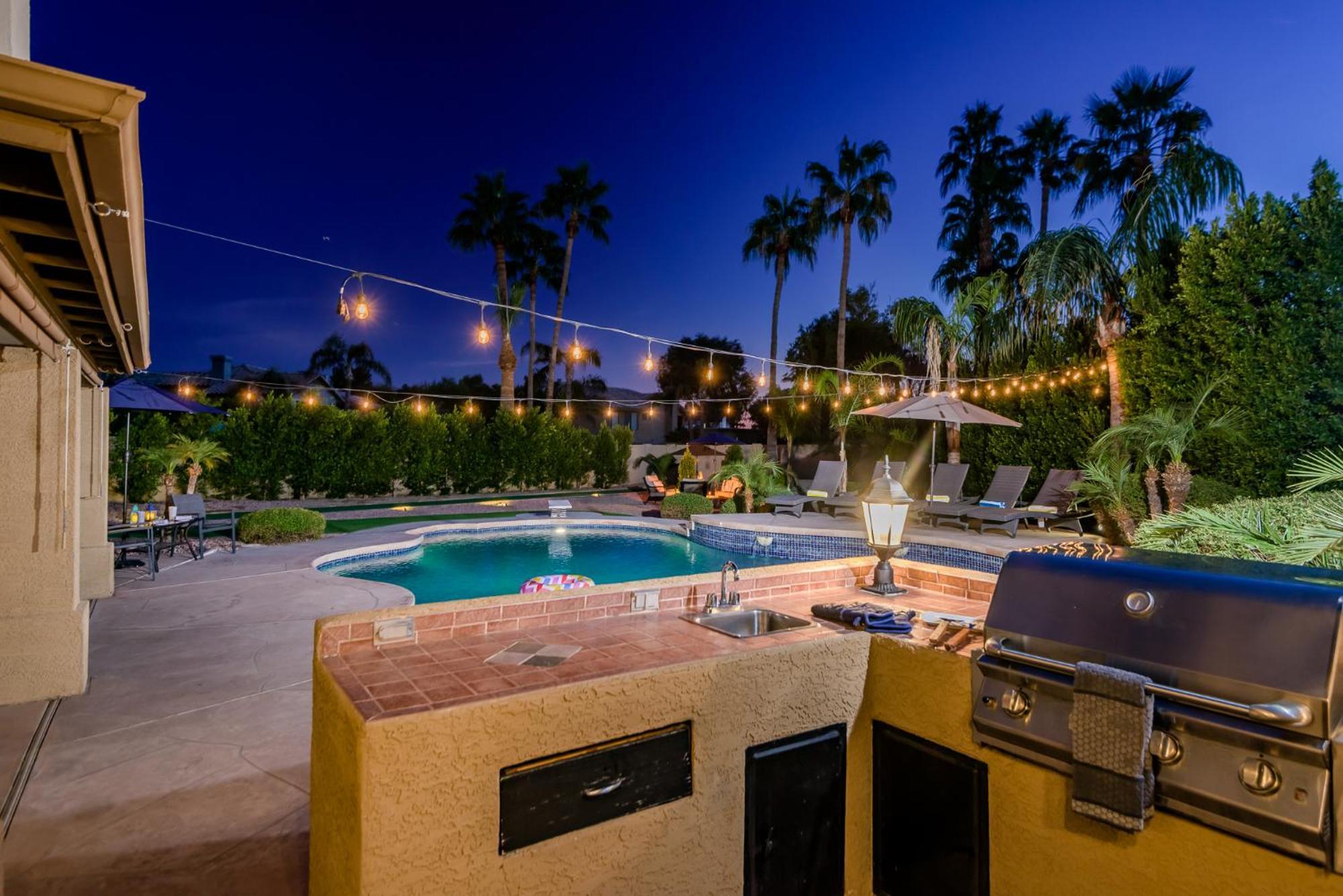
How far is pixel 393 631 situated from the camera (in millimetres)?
2180

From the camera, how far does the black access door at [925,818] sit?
2012 mm

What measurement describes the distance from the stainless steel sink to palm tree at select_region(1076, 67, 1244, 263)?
826cm

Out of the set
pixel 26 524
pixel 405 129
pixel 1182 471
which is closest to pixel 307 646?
pixel 26 524

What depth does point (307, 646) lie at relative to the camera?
15.9 feet

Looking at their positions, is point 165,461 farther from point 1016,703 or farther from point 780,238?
point 780,238

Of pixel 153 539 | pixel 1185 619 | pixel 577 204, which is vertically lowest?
pixel 153 539

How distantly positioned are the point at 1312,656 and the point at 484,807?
181cm

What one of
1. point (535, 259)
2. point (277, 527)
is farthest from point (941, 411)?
point (535, 259)

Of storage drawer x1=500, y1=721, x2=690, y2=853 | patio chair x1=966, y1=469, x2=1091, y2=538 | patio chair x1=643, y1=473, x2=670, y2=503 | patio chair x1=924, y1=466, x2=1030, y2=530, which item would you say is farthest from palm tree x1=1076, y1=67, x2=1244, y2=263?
patio chair x1=643, y1=473, x2=670, y2=503

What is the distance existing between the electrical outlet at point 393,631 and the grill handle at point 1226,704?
1.84 metres

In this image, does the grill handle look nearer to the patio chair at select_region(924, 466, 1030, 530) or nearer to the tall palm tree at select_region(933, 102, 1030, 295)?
the patio chair at select_region(924, 466, 1030, 530)

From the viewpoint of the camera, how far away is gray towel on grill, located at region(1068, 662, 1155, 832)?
1522 mm

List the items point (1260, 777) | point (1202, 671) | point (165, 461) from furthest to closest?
point (165, 461) → point (1202, 671) → point (1260, 777)

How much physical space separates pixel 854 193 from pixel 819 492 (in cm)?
871
